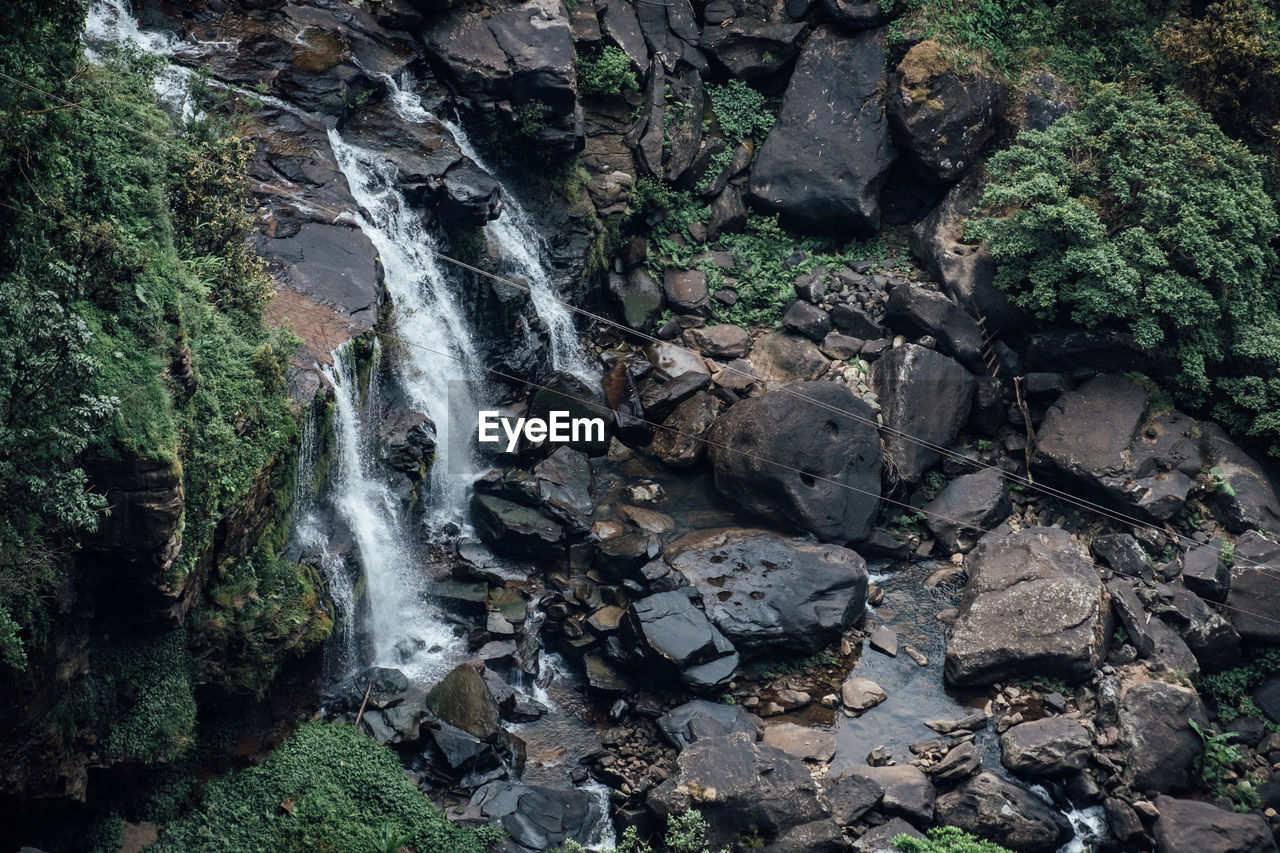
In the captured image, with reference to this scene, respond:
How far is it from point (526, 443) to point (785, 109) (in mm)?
8165

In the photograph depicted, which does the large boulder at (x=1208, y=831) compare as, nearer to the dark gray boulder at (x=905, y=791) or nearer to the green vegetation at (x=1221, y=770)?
the green vegetation at (x=1221, y=770)

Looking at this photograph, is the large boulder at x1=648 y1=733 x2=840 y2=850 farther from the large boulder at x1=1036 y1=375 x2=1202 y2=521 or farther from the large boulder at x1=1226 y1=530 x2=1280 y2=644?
the large boulder at x1=1036 y1=375 x2=1202 y2=521

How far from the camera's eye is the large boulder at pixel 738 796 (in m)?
10.4

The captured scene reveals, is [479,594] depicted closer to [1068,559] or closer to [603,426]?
[603,426]

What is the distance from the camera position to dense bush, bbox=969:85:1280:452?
1436 cm

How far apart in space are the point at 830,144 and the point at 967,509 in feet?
23.3

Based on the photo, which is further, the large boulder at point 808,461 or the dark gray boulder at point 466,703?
the large boulder at point 808,461

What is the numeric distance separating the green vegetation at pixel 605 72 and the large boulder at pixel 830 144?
2.86 meters

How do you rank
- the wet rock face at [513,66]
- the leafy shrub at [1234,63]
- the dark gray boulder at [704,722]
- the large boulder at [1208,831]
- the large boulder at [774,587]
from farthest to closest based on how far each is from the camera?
the wet rock face at [513,66], the leafy shrub at [1234,63], the large boulder at [774,587], the dark gray boulder at [704,722], the large boulder at [1208,831]

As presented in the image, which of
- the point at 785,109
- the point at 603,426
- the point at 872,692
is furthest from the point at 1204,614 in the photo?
the point at 785,109

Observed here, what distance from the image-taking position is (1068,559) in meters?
13.3

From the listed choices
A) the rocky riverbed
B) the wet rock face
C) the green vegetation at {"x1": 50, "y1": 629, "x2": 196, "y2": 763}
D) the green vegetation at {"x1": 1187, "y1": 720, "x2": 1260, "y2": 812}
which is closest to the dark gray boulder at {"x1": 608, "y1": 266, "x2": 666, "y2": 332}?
the rocky riverbed

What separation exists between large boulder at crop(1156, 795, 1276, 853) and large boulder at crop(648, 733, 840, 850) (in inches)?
153

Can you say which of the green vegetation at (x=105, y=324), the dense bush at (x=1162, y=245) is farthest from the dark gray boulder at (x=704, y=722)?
the dense bush at (x=1162, y=245)
